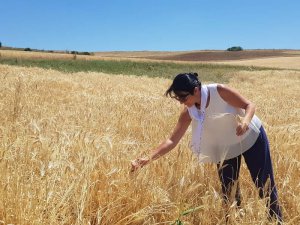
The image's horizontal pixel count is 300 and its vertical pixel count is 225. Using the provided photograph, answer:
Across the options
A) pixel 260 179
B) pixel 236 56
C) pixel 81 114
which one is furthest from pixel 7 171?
pixel 236 56

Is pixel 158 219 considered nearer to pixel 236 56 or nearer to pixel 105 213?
pixel 105 213

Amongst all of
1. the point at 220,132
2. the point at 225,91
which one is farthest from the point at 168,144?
the point at 225,91

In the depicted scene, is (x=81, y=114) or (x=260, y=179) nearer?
(x=260, y=179)

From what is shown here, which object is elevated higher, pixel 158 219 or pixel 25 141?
pixel 25 141

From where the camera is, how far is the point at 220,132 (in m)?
3.60

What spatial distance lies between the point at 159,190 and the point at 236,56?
9047cm

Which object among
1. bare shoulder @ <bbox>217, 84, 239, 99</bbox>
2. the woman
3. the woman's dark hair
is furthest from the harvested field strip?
the woman's dark hair

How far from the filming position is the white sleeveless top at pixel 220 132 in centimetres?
357

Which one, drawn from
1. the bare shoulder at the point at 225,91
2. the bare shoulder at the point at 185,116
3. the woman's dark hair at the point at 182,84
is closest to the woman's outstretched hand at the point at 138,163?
the woman's dark hair at the point at 182,84

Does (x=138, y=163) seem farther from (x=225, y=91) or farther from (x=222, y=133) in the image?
(x=225, y=91)

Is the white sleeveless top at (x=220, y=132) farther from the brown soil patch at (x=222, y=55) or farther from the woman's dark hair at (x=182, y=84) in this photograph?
the brown soil patch at (x=222, y=55)

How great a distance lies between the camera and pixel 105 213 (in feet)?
8.77

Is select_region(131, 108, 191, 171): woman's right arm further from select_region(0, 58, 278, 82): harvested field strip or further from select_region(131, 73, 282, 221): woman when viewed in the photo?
select_region(0, 58, 278, 82): harvested field strip

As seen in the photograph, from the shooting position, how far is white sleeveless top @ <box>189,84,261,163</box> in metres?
3.57
